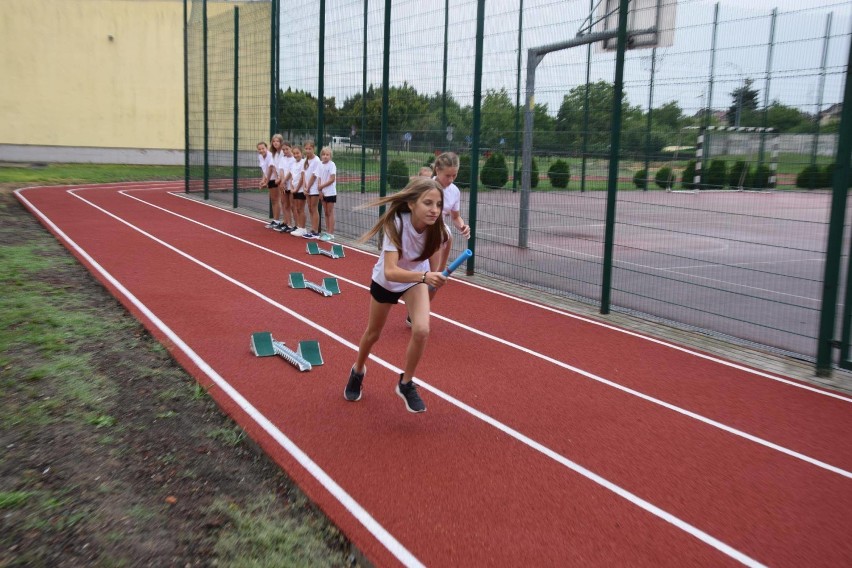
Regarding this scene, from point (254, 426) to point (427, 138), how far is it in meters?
8.45

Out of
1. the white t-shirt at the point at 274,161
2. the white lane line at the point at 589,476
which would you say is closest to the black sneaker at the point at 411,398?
the white lane line at the point at 589,476

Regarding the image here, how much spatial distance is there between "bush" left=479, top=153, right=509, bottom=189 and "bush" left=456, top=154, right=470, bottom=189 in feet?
1.48

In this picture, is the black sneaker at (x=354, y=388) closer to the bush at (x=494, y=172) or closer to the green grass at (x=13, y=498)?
the green grass at (x=13, y=498)

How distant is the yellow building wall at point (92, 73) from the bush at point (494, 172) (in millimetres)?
27656

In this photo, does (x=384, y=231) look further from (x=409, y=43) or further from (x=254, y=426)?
(x=409, y=43)

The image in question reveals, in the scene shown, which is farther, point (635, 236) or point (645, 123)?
point (635, 236)

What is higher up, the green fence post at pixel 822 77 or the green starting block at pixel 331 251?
the green fence post at pixel 822 77

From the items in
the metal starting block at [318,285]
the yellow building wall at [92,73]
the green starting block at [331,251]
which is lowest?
the metal starting block at [318,285]

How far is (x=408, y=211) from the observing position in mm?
5480

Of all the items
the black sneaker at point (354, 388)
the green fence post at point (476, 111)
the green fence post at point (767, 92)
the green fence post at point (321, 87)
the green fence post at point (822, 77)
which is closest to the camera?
the black sneaker at point (354, 388)

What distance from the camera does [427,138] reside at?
13.0 m

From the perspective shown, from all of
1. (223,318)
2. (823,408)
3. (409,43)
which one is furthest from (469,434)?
(409,43)

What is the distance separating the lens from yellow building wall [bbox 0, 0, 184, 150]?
32656mm

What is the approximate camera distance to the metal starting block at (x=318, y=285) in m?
10.1
